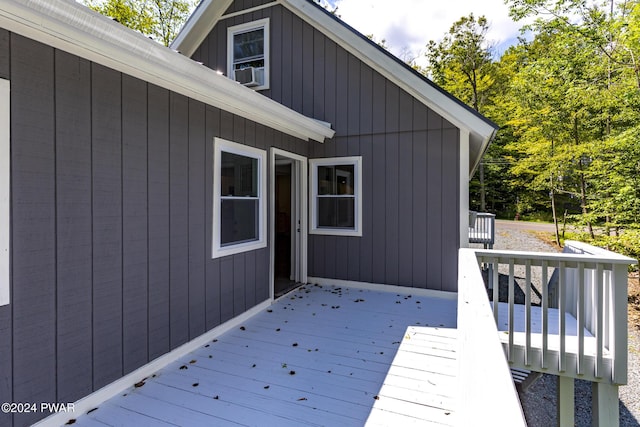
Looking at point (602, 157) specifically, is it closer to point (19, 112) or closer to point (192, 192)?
point (192, 192)

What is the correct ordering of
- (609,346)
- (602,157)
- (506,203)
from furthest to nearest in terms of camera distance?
(506,203) < (602,157) < (609,346)

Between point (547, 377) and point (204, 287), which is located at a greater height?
point (204, 287)

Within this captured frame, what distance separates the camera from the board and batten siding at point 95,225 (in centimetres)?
199

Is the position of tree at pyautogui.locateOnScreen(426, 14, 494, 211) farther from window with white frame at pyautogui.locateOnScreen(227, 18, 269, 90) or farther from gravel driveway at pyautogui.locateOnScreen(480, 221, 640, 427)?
gravel driveway at pyautogui.locateOnScreen(480, 221, 640, 427)

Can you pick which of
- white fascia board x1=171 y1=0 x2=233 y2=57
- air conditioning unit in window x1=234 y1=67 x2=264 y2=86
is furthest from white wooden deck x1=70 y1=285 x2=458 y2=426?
white fascia board x1=171 y1=0 x2=233 y2=57

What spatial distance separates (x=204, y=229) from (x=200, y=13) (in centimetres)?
516

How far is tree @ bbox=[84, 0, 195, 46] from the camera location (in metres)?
12.8

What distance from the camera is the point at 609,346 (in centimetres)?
290

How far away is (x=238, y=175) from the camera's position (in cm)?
403

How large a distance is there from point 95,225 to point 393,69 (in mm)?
4614

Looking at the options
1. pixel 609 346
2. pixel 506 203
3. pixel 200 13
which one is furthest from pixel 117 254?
pixel 506 203

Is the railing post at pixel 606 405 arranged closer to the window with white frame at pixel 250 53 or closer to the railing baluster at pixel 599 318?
the railing baluster at pixel 599 318

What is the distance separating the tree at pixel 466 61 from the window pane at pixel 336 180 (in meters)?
15.0

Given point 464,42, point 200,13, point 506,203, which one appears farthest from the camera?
point 506,203
